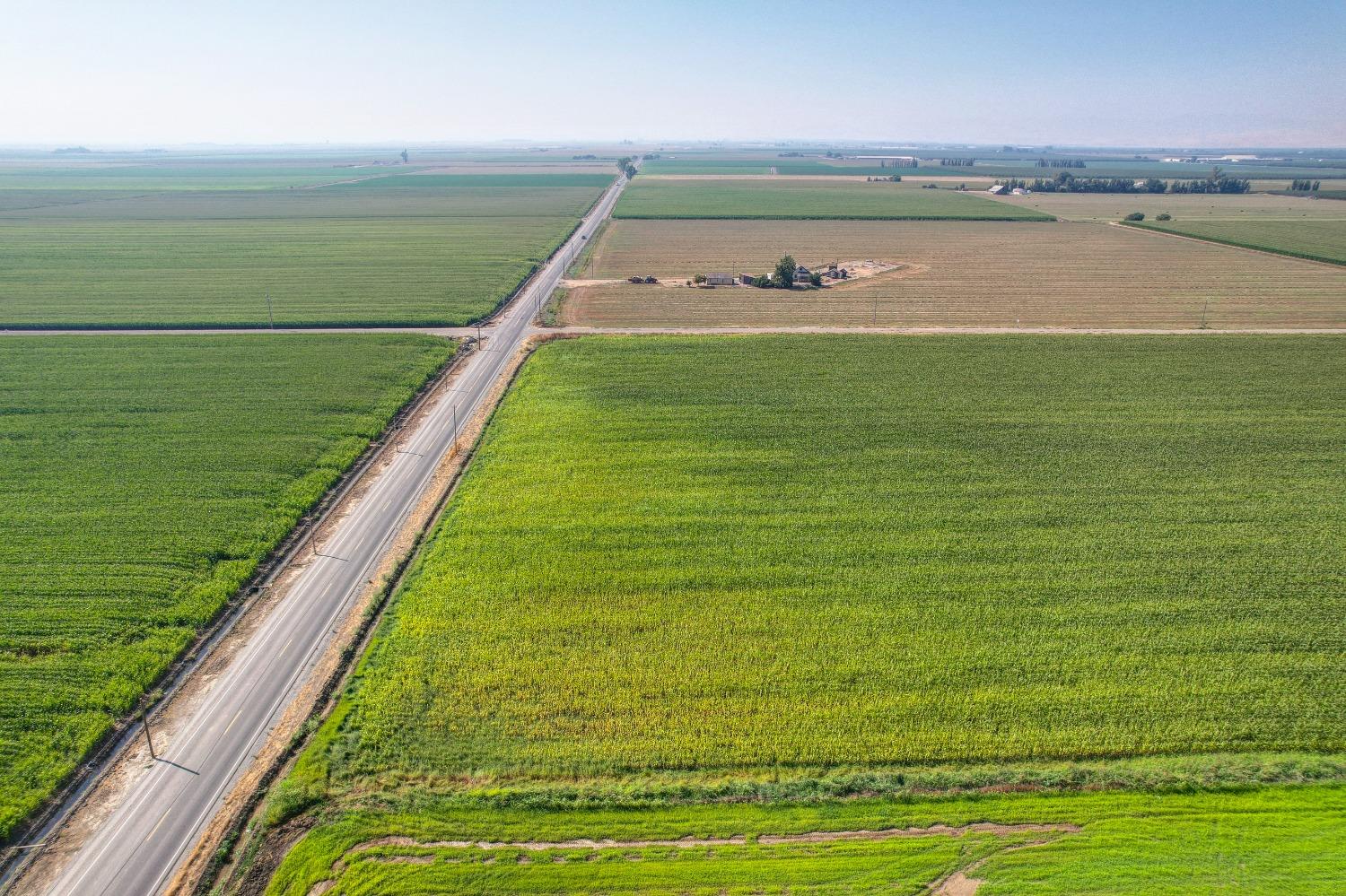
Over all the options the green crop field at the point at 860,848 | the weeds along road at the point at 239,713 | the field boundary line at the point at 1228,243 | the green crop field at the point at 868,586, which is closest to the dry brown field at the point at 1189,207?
the field boundary line at the point at 1228,243

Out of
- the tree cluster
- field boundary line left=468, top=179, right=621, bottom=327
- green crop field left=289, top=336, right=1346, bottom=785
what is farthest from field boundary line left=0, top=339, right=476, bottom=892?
the tree cluster

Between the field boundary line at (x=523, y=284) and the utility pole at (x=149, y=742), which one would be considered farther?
the field boundary line at (x=523, y=284)

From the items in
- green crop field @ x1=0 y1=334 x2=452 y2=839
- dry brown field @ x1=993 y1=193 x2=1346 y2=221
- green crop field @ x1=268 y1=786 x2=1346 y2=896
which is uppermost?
dry brown field @ x1=993 y1=193 x2=1346 y2=221

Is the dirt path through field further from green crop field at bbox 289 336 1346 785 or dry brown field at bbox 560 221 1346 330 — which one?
dry brown field at bbox 560 221 1346 330

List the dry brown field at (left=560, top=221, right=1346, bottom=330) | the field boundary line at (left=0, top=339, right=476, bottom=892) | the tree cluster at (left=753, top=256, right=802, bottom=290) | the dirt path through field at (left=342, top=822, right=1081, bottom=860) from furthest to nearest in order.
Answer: the tree cluster at (left=753, top=256, right=802, bottom=290) < the dry brown field at (left=560, top=221, right=1346, bottom=330) < the field boundary line at (left=0, top=339, right=476, bottom=892) < the dirt path through field at (left=342, top=822, right=1081, bottom=860)

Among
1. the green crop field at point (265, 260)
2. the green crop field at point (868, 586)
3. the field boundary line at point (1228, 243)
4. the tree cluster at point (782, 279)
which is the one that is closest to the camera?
the green crop field at point (868, 586)

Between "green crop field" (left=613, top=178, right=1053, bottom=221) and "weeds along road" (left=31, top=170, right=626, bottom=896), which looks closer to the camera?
"weeds along road" (left=31, top=170, right=626, bottom=896)

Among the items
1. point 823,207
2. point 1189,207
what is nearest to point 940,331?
point 823,207

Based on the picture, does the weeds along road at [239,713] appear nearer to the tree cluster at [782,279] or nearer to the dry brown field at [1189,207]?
the tree cluster at [782,279]
